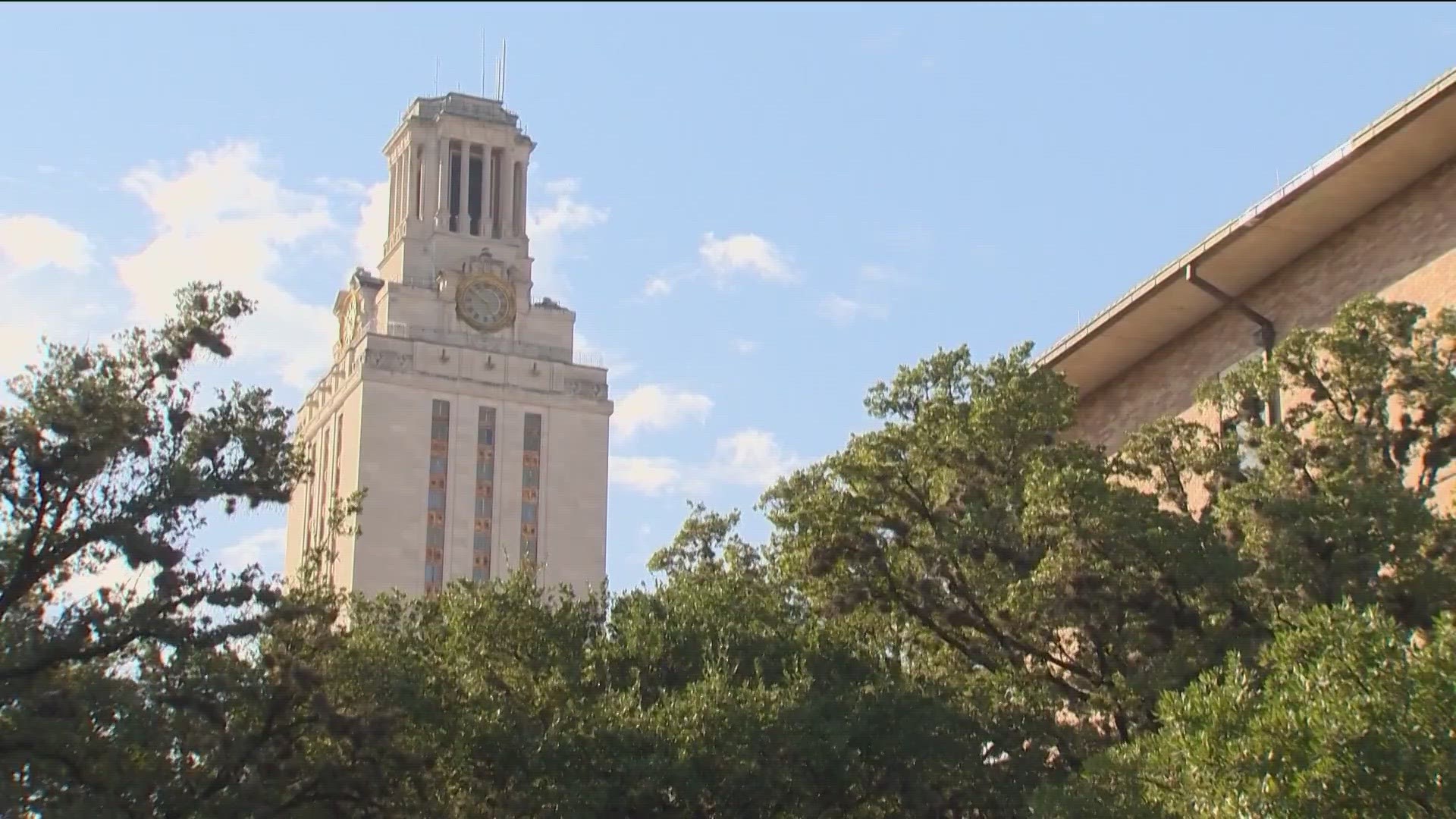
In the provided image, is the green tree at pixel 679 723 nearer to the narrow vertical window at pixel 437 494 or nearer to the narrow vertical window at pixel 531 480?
the narrow vertical window at pixel 437 494

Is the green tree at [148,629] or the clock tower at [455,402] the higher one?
the clock tower at [455,402]

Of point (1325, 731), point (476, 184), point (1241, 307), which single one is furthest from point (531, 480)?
point (1325, 731)

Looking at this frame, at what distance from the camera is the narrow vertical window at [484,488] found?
107 meters

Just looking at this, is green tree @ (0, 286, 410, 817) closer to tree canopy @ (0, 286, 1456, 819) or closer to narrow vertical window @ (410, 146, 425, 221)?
tree canopy @ (0, 286, 1456, 819)

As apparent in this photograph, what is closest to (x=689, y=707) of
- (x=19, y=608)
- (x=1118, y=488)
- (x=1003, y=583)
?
(x=1003, y=583)

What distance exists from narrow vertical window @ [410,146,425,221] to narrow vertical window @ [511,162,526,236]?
5.04 m

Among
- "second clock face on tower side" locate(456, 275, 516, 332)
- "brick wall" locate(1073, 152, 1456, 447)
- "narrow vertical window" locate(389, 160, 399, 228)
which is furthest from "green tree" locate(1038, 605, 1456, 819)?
"narrow vertical window" locate(389, 160, 399, 228)

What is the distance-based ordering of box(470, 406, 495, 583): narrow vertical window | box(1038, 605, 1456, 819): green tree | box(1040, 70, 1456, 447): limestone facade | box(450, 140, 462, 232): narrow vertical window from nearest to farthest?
box(1038, 605, 1456, 819): green tree, box(1040, 70, 1456, 447): limestone facade, box(470, 406, 495, 583): narrow vertical window, box(450, 140, 462, 232): narrow vertical window

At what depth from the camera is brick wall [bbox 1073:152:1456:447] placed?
109ft

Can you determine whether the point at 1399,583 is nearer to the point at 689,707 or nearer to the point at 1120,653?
the point at 1120,653

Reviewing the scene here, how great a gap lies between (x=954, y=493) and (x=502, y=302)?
83366 mm

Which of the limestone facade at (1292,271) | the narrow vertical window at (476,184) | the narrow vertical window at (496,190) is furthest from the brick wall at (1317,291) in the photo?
the narrow vertical window at (476,184)

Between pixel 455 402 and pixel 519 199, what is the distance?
573 inches

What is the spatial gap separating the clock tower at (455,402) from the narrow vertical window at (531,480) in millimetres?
83
